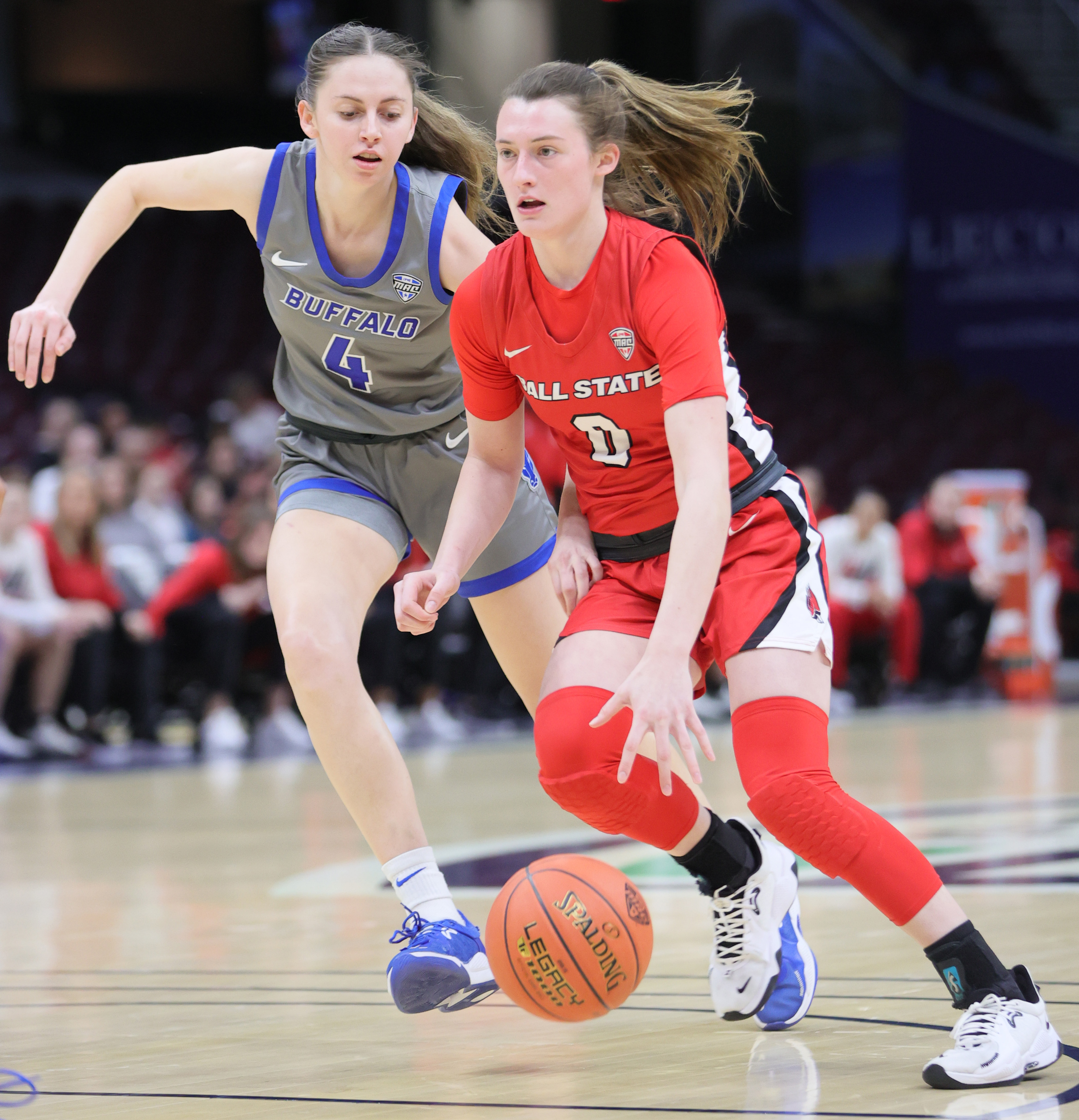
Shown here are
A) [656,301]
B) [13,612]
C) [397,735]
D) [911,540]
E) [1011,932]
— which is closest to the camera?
[656,301]

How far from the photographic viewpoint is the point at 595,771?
282cm

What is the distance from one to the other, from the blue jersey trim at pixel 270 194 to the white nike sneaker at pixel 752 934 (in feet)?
4.92

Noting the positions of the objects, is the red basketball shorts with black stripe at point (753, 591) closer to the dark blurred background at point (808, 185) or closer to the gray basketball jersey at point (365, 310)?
the gray basketball jersey at point (365, 310)

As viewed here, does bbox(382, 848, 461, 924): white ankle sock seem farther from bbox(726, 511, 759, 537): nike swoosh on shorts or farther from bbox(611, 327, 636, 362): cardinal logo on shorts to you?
bbox(611, 327, 636, 362): cardinal logo on shorts

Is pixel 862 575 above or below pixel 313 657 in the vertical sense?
below

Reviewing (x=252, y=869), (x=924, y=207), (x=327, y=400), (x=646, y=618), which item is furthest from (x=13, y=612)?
(x=924, y=207)

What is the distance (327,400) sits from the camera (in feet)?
11.6

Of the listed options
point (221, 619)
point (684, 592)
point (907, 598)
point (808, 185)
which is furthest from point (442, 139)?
point (808, 185)

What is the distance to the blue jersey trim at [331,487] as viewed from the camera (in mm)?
3467

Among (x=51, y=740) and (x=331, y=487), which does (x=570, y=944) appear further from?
(x=51, y=740)

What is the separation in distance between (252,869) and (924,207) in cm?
1515

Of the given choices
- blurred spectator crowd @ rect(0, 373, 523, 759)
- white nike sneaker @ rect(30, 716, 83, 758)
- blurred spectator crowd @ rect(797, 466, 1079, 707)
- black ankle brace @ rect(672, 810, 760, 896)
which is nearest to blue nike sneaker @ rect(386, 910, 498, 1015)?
black ankle brace @ rect(672, 810, 760, 896)

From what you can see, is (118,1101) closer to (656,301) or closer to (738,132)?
(656,301)

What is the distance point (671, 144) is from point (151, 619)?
670cm
